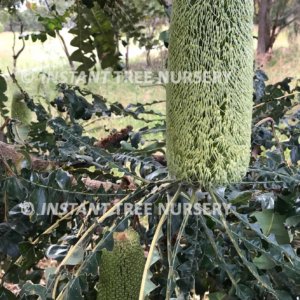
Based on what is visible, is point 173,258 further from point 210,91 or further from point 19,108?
point 19,108

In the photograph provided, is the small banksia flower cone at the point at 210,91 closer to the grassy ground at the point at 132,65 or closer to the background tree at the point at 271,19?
the grassy ground at the point at 132,65

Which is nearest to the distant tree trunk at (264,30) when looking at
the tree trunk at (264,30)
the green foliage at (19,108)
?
the tree trunk at (264,30)

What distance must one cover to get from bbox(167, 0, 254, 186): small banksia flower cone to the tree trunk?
5.37 meters

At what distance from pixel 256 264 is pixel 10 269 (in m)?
0.38

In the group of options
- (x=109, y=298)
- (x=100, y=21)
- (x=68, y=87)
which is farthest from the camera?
(x=100, y=21)

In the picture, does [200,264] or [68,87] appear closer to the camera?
[200,264]

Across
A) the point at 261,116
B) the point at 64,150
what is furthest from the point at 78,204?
the point at 261,116

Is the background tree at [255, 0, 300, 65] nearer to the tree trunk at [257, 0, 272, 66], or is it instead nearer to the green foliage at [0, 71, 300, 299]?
the tree trunk at [257, 0, 272, 66]

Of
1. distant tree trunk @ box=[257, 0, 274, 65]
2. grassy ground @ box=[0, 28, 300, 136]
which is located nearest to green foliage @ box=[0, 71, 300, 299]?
grassy ground @ box=[0, 28, 300, 136]

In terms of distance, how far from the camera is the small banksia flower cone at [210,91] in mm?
608

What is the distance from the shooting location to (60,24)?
4.31ft

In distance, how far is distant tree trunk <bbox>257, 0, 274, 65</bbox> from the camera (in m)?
6.08

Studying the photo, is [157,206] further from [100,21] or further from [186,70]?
[100,21]

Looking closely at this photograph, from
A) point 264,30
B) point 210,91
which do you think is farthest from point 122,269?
point 264,30
